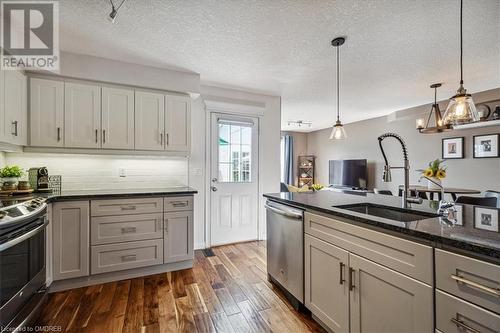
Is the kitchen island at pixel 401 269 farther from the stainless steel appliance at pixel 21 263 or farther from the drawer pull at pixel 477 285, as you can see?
the stainless steel appliance at pixel 21 263

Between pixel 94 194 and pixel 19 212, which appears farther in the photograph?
pixel 94 194

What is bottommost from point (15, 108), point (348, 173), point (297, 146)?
point (348, 173)

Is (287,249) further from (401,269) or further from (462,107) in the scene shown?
(462,107)

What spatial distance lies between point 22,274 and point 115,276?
999 mm

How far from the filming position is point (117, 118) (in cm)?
273

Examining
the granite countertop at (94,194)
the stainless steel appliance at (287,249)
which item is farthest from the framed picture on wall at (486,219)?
the granite countertop at (94,194)

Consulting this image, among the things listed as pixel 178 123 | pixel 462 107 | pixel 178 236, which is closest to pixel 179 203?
pixel 178 236

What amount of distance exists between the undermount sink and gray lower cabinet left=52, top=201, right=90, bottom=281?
2.46m

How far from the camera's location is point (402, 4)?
1764 millimetres

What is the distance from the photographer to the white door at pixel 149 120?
112 inches

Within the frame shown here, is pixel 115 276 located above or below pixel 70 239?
below

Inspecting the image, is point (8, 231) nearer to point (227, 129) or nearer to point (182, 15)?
point (182, 15)

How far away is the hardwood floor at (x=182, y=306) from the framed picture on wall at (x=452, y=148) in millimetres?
4167

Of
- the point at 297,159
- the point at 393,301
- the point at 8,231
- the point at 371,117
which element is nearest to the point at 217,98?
the point at 8,231
